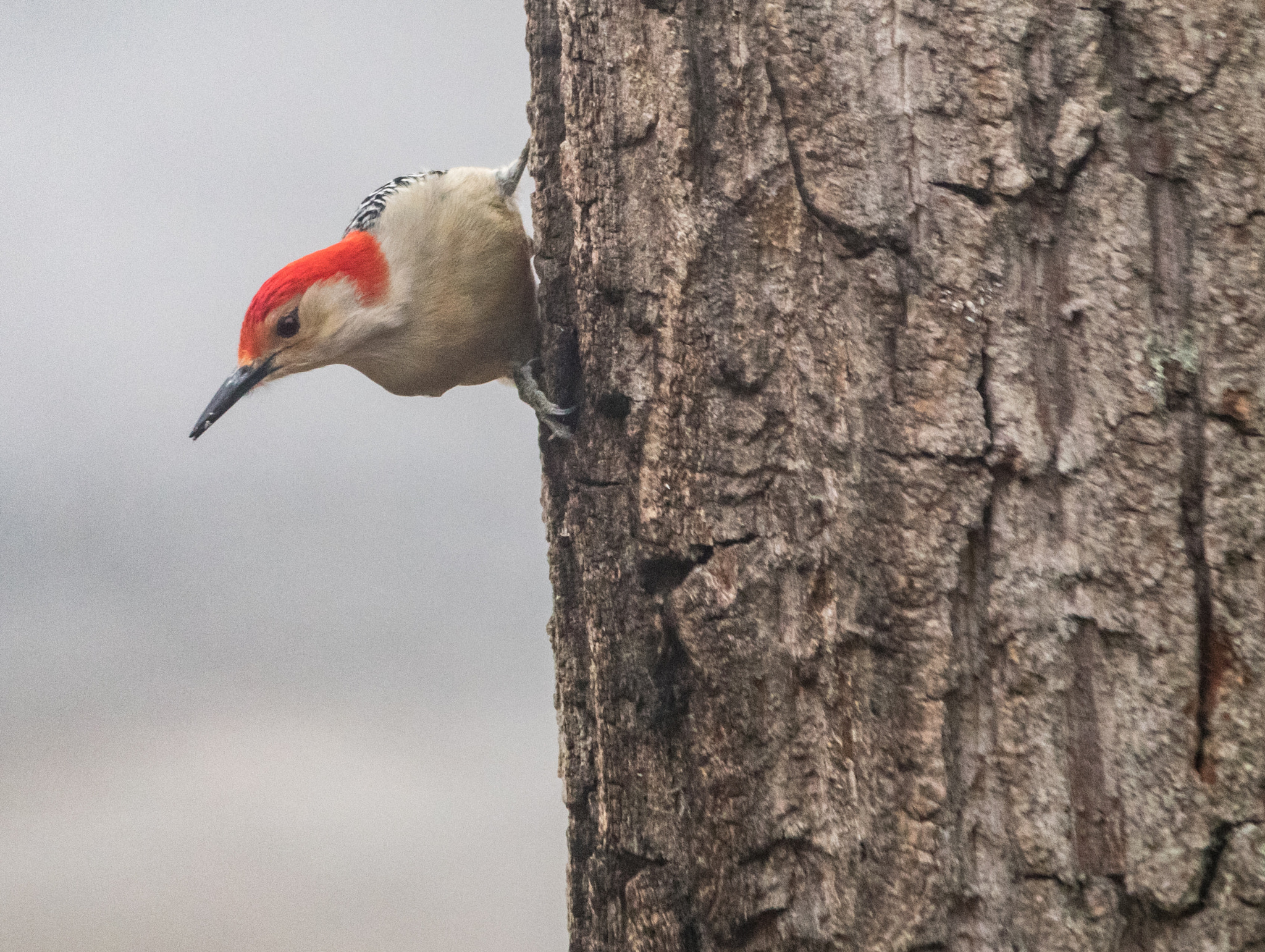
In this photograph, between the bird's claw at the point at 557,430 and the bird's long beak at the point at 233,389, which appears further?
the bird's long beak at the point at 233,389

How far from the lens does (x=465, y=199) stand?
222 cm

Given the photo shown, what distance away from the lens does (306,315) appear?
2021 mm

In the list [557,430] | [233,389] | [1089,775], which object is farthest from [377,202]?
[1089,775]

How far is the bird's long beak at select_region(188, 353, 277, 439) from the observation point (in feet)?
6.57

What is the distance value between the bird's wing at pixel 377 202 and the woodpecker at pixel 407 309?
0.09 feet

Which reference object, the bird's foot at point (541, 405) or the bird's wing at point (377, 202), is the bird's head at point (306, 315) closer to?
the bird's wing at point (377, 202)

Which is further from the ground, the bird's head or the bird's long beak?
the bird's head

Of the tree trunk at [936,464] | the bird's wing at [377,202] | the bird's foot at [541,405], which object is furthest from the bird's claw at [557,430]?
the bird's wing at [377,202]

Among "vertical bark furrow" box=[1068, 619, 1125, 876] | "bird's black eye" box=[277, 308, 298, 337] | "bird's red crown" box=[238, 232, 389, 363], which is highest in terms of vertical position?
"bird's red crown" box=[238, 232, 389, 363]

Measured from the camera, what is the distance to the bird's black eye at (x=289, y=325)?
Result: 6.59ft

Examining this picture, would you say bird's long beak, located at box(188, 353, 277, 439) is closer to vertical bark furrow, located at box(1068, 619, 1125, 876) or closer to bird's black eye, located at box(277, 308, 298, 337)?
bird's black eye, located at box(277, 308, 298, 337)

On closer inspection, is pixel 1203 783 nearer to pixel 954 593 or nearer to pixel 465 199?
pixel 954 593

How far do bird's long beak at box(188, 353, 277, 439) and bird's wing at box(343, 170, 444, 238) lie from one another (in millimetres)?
390

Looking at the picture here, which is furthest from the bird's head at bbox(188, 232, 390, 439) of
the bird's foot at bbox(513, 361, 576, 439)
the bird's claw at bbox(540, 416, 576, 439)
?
the bird's claw at bbox(540, 416, 576, 439)
